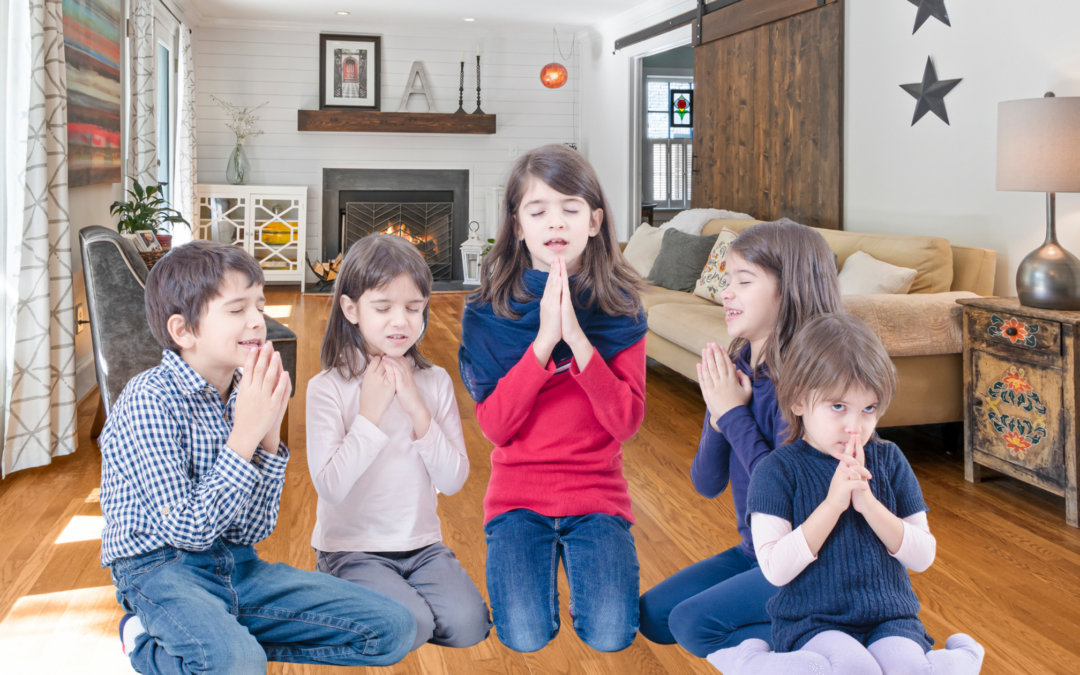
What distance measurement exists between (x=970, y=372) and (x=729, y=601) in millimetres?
1958

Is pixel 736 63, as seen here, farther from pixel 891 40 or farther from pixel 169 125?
pixel 169 125

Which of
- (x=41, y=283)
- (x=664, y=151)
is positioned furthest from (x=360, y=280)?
(x=664, y=151)

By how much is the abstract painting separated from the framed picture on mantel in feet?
11.2

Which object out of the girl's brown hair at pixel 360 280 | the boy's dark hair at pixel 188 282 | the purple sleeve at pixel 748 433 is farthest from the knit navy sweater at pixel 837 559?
the boy's dark hair at pixel 188 282

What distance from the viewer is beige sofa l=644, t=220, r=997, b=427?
2.92 metres

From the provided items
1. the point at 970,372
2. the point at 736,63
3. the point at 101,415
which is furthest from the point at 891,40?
the point at 101,415

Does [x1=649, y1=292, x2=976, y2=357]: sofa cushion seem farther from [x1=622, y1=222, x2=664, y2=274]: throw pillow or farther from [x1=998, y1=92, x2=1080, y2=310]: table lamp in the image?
[x1=622, y1=222, x2=664, y2=274]: throw pillow

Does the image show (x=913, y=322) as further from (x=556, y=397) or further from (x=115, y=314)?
(x=115, y=314)

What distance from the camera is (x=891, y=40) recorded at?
4.12 meters

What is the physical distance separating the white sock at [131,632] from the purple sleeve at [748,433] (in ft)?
3.00

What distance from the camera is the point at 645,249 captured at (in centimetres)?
552

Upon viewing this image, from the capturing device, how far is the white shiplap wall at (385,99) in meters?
7.84

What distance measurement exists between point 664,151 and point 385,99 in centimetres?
341

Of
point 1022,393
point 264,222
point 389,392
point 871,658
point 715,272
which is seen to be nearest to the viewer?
point 871,658
